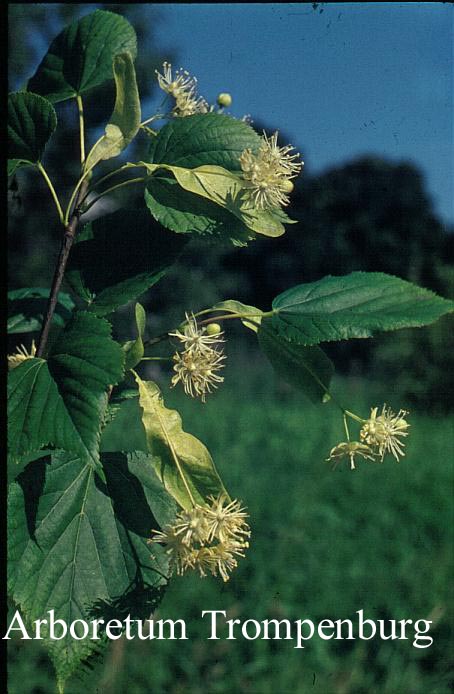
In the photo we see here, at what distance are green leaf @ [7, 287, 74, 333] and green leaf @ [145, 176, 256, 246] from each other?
9.9 inches

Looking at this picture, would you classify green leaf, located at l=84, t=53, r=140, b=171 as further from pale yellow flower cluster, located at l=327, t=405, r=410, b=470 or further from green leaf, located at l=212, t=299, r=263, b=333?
pale yellow flower cluster, located at l=327, t=405, r=410, b=470

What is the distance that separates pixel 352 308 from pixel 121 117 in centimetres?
22

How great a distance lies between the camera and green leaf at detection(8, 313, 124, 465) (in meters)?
0.48

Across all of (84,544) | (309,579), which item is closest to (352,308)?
(84,544)

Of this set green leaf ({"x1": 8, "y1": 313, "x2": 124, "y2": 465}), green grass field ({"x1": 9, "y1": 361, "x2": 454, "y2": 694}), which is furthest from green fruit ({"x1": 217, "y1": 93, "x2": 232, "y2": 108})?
green grass field ({"x1": 9, "y1": 361, "x2": 454, "y2": 694})

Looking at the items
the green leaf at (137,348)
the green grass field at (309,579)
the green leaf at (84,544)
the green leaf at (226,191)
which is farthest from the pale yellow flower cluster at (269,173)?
the green grass field at (309,579)

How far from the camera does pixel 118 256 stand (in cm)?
64

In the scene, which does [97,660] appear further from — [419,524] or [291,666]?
[419,524]

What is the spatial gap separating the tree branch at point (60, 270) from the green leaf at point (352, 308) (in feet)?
0.50

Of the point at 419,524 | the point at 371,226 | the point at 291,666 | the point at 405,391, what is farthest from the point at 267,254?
the point at 291,666

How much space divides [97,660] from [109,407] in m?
0.20

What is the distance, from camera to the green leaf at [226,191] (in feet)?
1.79

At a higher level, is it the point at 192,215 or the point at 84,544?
the point at 192,215

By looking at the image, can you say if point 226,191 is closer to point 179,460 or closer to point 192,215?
point 192,215
